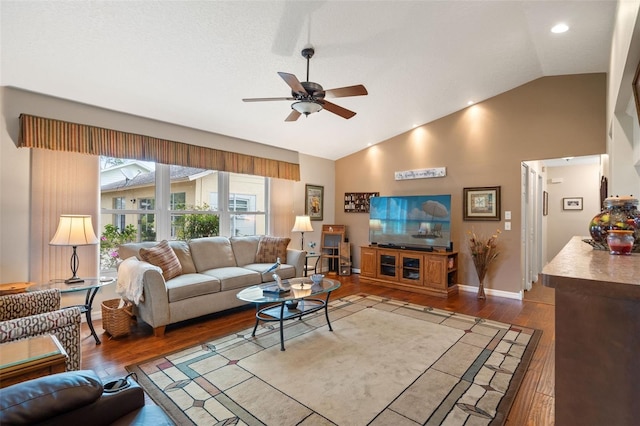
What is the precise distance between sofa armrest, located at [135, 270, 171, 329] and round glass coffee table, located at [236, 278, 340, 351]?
787 mm

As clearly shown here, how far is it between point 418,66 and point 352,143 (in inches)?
97.0

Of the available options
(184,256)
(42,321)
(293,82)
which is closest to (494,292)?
(293,82)

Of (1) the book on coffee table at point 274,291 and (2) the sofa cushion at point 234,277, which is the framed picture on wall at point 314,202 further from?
(1) the book on coffee table at point 274,291

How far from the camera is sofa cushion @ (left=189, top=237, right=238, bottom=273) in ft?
13.7

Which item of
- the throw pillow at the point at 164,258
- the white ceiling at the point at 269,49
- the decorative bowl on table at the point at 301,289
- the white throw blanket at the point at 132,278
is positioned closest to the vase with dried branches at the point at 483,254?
the white ceiling at the point at 269,49

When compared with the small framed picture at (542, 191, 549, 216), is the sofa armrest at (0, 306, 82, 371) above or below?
below

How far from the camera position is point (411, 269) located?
201 inches

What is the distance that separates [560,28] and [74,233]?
208 inches

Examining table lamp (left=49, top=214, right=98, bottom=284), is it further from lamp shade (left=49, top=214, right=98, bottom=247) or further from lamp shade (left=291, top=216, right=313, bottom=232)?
lamp shade (left=291, top=216, right=313, bottom=232)

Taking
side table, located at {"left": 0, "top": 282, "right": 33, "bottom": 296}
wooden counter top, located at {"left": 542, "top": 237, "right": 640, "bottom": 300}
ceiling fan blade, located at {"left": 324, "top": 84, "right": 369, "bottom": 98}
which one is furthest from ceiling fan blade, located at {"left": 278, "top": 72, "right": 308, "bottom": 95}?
side table, located at {"left": 0, "top": 282, "right": 33, "bottom": 296}

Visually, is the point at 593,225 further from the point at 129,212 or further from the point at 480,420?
the point at 129,212

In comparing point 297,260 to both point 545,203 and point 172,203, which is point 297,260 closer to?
point 172,203

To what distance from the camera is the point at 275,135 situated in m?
5.16

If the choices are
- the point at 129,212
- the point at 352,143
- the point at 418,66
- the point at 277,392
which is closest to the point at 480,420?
the point at 277,392
